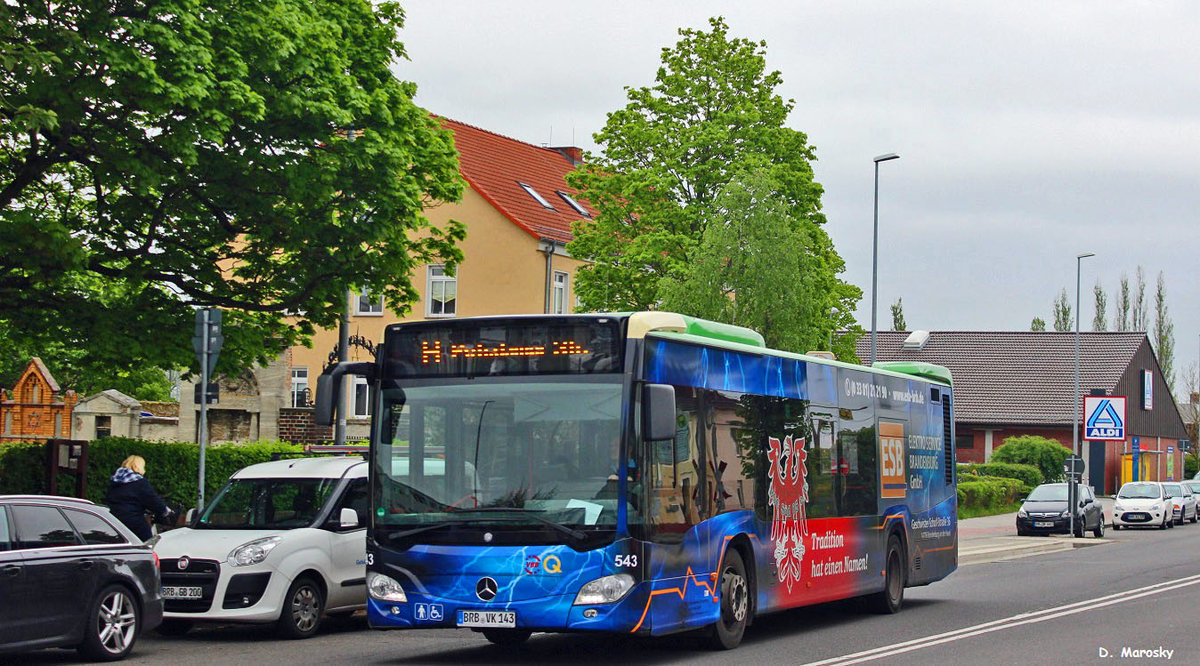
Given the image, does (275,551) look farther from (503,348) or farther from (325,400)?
(503,348)

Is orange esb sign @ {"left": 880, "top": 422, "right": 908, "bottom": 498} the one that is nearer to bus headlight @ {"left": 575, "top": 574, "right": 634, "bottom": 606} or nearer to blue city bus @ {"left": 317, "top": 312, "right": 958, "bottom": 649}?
blue city bus @ {"left": 317, "top": 312, "right": 958, "bottom": 649}

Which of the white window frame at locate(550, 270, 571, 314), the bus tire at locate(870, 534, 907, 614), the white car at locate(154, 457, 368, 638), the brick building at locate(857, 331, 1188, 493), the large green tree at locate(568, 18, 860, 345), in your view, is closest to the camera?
the white car at locate(154, 457, 368, 638)

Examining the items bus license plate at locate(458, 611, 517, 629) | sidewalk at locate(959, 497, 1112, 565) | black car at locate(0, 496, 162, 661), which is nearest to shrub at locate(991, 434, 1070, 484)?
sidewalk at locate(959, 497, 1112, 565)

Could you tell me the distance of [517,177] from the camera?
5588cm

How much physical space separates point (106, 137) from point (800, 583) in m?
10.3

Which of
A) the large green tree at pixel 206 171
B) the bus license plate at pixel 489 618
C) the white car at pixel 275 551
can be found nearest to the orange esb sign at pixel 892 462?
the white car at pixel 275 551

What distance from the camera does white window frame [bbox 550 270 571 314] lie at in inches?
2013

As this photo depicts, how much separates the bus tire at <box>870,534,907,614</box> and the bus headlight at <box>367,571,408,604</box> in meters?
7.50

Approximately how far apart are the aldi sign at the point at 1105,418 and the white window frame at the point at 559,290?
1778 centimetres

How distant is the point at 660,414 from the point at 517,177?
44406mm

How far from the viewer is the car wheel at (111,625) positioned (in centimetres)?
1297

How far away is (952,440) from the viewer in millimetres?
21562

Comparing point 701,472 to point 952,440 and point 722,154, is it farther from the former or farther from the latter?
point 722,154

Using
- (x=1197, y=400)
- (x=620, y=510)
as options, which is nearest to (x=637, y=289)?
(x=620, y=510)
